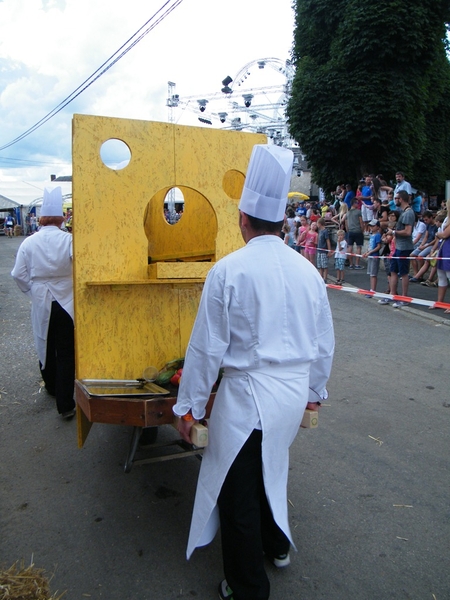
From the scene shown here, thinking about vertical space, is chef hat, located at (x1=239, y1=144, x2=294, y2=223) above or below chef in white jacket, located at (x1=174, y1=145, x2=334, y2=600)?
above

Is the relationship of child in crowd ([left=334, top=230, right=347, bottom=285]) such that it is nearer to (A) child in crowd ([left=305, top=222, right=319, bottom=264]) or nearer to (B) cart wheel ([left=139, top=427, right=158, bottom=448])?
(A) child in crowd ([left=305, top=222, right=319, bottom=264])

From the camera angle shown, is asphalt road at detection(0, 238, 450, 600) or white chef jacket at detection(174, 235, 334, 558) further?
asphalt road at detection(0, 238, 450, 600)

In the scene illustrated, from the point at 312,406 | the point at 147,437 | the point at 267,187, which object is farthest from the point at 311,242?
the point at 267,187

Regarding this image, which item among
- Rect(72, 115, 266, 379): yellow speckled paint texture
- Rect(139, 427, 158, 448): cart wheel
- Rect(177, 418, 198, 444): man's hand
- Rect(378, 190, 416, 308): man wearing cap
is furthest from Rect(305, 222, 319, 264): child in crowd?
Rect(177, 418, 198, 444): man's hand

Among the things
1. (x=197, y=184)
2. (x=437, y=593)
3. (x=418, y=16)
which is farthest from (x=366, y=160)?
(x=437, y=593)

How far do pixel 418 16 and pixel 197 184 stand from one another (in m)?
18.8

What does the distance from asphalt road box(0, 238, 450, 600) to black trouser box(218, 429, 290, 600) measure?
0.29 m

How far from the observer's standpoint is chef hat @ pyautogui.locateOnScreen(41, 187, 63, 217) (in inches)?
176

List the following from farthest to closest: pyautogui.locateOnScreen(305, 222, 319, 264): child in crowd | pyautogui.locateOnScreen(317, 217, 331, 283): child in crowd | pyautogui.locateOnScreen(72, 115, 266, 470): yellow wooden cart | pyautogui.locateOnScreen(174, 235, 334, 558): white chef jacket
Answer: pyautogui.locateOnScreen(305, 222, 319, 264): child in crowd, pyautogui.locateOnScreen(317, 217, 331, 283): child in crowd, pyautogui.locateOnScreen(72, 115, 266, 470): yellow wooden cart, pyautogui.locateOnScreen(174, 235, 334, 558): white chef jacket

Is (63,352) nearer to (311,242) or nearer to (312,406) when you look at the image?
(312,406)

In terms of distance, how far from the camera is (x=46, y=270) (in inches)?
176

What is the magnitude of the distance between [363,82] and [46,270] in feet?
60.2

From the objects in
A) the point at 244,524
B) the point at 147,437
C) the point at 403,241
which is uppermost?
the point at 403,241

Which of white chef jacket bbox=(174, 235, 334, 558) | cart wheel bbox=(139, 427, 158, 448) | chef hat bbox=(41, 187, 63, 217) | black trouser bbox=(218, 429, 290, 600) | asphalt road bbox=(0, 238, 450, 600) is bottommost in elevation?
asphalt road bbox=(0, 238, 450, 600)
